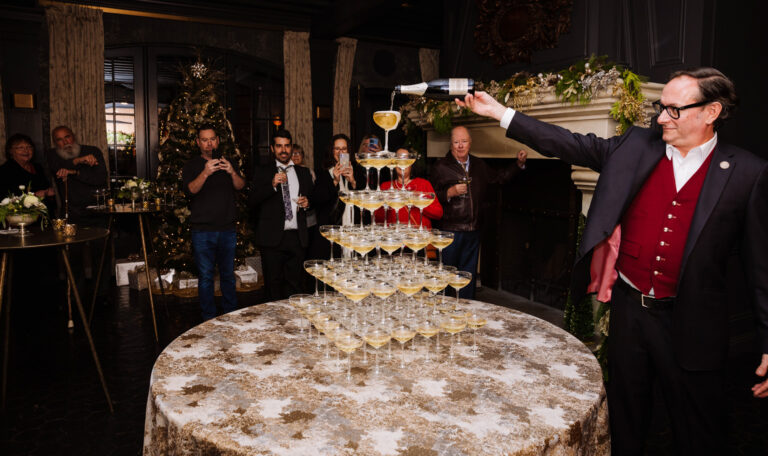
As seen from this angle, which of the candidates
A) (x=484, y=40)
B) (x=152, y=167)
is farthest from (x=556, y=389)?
(x=152, y=167)

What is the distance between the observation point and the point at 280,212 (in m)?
4.06

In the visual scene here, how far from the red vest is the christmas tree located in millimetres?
4825

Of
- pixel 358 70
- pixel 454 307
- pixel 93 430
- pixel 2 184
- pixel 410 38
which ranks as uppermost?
pixel 410 38

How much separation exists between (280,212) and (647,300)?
9.25ft

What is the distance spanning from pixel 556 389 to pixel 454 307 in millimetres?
565

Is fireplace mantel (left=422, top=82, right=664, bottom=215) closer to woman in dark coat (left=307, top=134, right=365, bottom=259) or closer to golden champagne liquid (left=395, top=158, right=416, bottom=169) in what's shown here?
woman in dark coat (left=307, top=134, right=365, bottom=259)

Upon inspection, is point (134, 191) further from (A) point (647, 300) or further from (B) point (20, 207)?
(A) point (647, 300)

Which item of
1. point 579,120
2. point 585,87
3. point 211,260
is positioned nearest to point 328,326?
point 211,260

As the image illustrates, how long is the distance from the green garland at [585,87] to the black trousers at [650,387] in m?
1.99

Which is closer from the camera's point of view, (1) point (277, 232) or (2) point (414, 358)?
(2) point (414, 358)

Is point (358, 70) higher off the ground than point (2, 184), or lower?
higher

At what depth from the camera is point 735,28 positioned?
3570 mm

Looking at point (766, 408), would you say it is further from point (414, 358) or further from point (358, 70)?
point (358, 70)

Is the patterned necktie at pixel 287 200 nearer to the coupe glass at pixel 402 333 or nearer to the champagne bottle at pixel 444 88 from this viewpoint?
the champagne bottle at pixel 444 88
